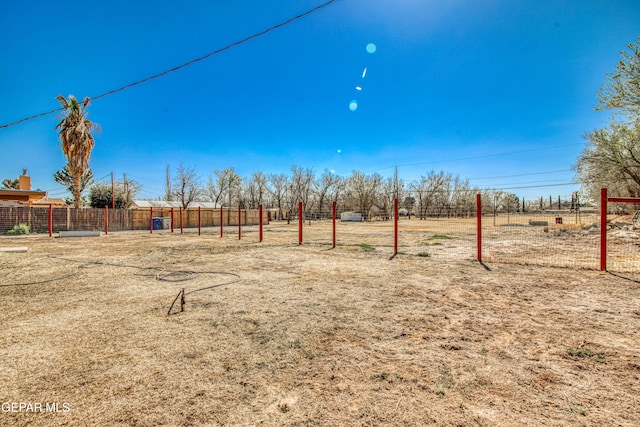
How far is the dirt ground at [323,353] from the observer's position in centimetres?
176

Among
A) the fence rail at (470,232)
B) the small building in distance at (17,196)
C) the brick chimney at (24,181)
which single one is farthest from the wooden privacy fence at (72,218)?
the brick chimney at (24,181)

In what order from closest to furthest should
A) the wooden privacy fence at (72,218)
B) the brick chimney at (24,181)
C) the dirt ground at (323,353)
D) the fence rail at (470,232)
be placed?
the dirt ground at (323,353) → the fence rail at (470,232) → the wooden privacy fence at (72,218) → the brick chimney at (24,181)

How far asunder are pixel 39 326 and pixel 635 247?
15555mm

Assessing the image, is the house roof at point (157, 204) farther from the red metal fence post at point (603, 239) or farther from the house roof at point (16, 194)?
the red metal fence post at point (603, 239)

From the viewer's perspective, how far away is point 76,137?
1895cm

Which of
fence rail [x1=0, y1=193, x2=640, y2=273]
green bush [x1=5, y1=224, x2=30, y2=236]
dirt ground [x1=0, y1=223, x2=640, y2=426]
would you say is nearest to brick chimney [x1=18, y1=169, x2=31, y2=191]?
fence rail [x1=0, y1=193, x2=640, y2=273]

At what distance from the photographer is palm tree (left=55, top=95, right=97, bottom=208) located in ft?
61.7

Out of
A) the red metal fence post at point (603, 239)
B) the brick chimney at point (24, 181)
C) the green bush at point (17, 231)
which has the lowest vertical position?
the green bush at point (17, 231)

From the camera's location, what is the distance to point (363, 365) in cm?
229

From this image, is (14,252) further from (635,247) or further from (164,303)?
(635,247)

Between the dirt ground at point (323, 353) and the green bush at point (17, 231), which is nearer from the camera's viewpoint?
the dirt ground at point (323, 353)

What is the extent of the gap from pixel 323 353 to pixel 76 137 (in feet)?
78.9

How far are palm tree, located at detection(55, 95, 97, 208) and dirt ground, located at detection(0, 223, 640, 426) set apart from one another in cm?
1870

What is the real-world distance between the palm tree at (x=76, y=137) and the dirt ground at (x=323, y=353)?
61.3 ft
